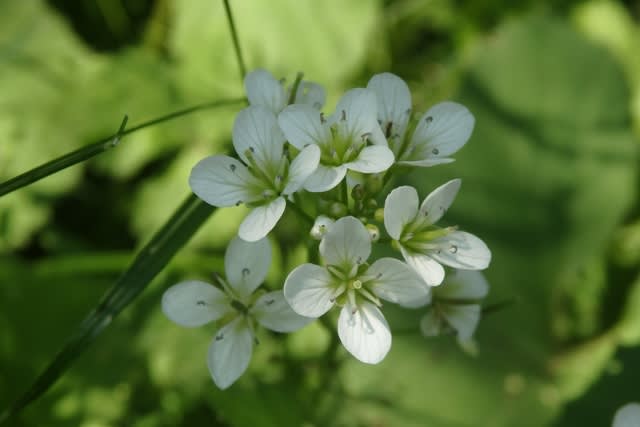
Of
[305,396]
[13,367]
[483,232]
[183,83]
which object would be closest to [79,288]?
[13,367]

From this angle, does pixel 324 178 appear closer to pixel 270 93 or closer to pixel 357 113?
pixel 357 113

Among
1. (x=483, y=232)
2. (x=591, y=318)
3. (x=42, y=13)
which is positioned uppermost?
(x=42, y=13)

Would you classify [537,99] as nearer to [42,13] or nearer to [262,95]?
[262,95]

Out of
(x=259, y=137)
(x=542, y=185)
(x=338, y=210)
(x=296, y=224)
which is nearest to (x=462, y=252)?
(x=338, y=210)

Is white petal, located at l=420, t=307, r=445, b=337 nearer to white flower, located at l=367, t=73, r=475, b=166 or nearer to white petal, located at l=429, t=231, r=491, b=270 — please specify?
white petal, located at l=429, t=231, r=491, b=270

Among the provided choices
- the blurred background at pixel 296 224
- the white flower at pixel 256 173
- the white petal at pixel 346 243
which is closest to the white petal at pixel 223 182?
the white flower at pixel 256 173

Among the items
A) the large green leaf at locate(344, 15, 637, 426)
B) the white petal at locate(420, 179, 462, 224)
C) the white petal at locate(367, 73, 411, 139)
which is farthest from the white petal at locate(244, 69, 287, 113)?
the large green leaf at locate(344, 15, 637, 426)

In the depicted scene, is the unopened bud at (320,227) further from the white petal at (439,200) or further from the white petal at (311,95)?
the white petal at (311,95)
